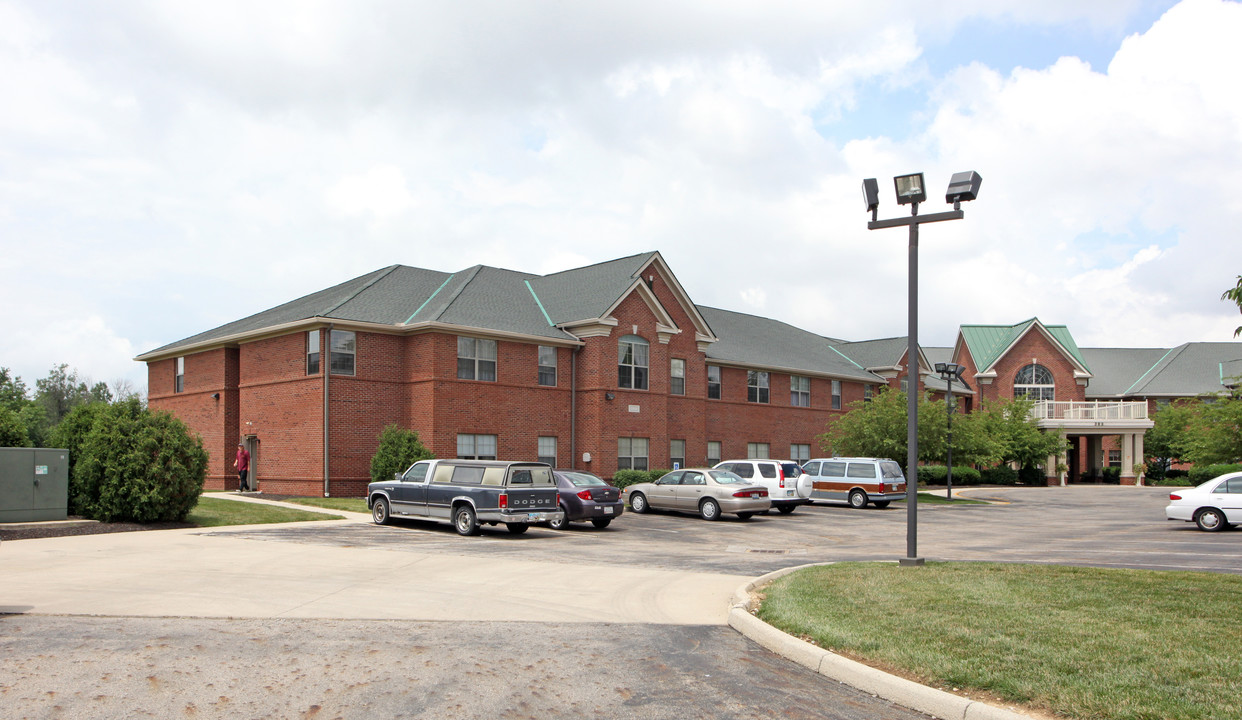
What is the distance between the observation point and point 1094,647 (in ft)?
24.5

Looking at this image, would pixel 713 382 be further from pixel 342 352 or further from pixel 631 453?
pixel 342 352

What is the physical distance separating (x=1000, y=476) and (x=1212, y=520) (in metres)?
34.5

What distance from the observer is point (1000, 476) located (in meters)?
56.1

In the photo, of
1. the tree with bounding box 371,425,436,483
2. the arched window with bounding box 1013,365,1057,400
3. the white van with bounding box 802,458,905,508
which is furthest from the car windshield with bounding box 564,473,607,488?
the arched window with bounding box 1013,365,1057,400

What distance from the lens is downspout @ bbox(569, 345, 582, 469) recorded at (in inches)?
1403

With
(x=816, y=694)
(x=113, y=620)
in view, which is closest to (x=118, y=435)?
(x=113, y=620)

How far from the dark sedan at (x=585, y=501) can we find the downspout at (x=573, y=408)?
12.8 m

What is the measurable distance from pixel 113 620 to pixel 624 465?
27274 mm

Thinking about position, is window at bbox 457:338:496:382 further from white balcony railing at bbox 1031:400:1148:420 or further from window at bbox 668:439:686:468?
white balcony railing at bbox 1031:400:1148:420

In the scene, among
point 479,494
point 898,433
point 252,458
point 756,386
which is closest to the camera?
point 479,494

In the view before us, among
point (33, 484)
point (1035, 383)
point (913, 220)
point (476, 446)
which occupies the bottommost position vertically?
point (33, 484)

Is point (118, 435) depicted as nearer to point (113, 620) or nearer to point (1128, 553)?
point (113, 620)

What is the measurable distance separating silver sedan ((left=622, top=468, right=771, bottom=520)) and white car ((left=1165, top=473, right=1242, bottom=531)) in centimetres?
1064

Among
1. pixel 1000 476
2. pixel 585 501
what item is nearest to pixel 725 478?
pixel 585 501
